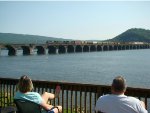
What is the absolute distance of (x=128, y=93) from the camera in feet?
23.2

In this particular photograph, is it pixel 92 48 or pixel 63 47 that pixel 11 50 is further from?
pixel 92 48

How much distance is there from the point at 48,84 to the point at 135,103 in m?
3.69

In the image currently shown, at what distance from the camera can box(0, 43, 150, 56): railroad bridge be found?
111150 mm

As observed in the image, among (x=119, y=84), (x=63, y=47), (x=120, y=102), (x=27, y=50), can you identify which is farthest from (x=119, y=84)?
(x=63, y=47)

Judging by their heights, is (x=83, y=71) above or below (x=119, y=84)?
below

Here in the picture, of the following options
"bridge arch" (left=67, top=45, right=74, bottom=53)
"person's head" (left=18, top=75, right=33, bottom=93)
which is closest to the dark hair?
"person's head" (left=18, top=75, right=33, bottom=93)

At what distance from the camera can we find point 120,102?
16.5ft

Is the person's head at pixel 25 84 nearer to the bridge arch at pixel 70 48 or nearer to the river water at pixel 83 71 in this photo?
the river water at pixel 83 71

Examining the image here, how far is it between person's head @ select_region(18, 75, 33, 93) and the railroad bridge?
103094 millimetres

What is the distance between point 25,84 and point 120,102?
1.82m

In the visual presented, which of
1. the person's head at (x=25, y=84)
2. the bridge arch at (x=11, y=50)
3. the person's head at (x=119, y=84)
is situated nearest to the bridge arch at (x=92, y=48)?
the bridge arch at (x=11, y=50)

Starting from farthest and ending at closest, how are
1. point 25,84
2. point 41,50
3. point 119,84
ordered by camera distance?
point 41,50 < point 25,84 < point 119,84

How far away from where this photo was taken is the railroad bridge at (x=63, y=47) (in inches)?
4376

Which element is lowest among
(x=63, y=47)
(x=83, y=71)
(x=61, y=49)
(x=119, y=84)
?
(x=83, y=71)
